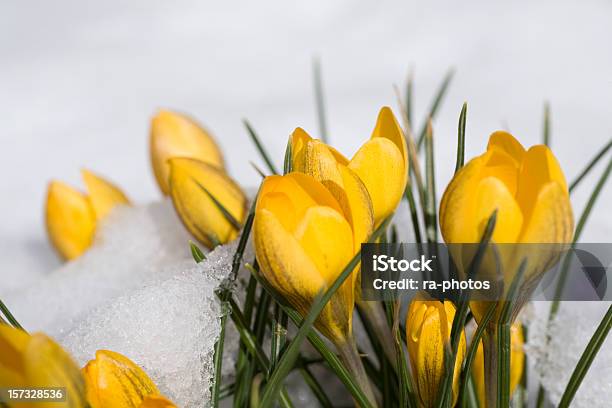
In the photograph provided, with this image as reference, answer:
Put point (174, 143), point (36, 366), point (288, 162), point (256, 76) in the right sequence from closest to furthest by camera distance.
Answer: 1. point (36, 366)
2. point (288, 162)
3. point (174, 143)
4. point (256, 76)

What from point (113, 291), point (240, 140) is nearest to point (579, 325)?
point (113, 291)

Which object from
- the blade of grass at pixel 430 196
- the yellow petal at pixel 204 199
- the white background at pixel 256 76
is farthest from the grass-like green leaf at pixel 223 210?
the white background at pixel 256 76

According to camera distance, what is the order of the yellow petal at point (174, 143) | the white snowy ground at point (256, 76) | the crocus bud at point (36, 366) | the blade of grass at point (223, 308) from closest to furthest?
the crocus bud at point (36, 366)
the blade of grass at point (223, 308)
the yellow petal at point (174, 143)
the white snowy ground at point (256, 76)

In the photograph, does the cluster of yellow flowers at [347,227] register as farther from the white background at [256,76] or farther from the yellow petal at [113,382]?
the white background at [256,76]

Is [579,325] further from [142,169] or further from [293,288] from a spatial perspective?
[142,169]

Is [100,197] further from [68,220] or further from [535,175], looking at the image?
[535,175]

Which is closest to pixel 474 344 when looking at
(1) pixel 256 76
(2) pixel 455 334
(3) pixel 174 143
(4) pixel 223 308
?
(2) pixel 455 334

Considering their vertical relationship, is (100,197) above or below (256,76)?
below
